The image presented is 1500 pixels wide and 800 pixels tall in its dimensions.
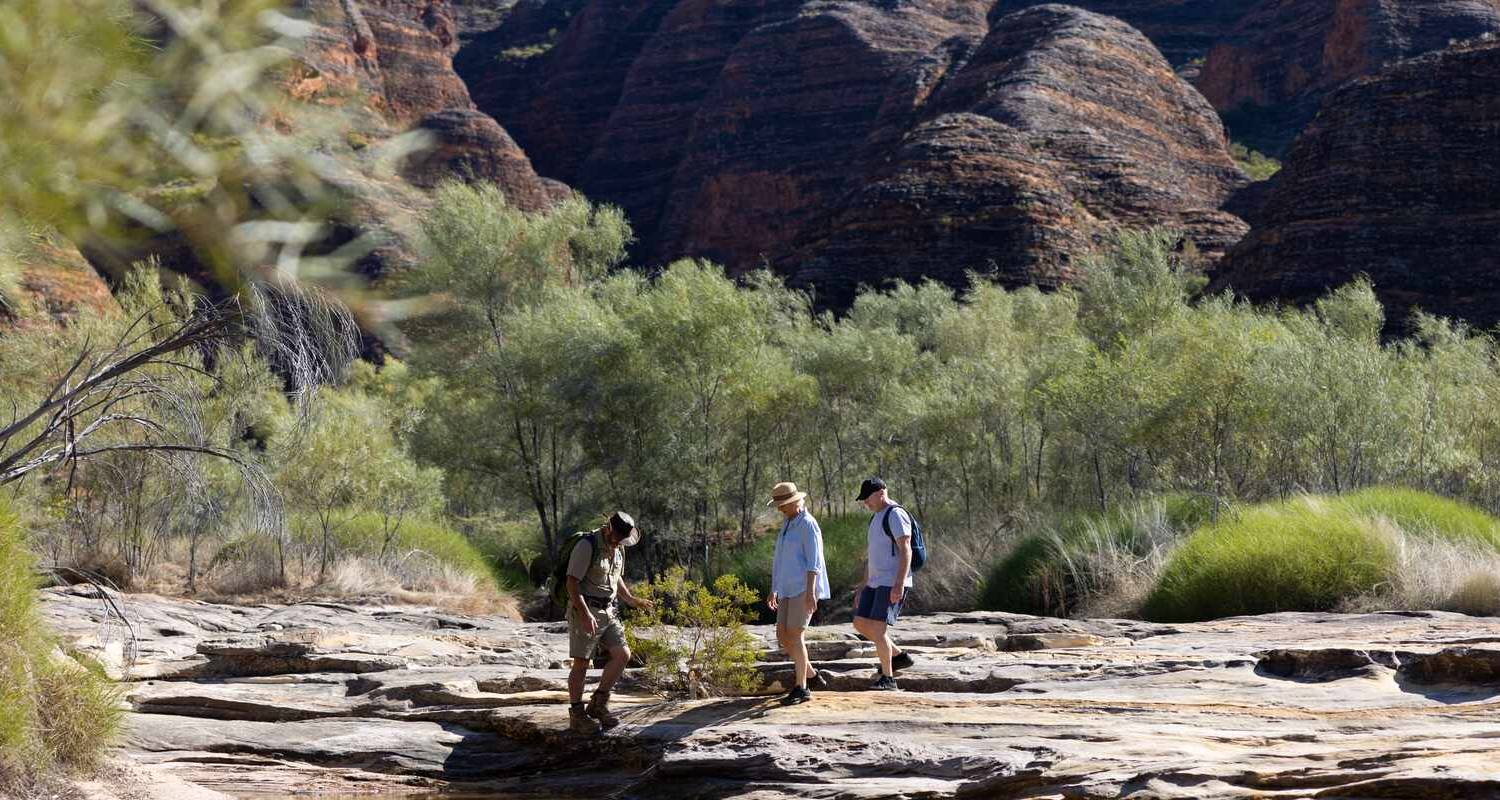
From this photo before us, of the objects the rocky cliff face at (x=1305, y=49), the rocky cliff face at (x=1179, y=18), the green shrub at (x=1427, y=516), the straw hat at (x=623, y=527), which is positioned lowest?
the straw hat at (x=623, y=527)

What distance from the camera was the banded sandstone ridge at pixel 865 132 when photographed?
48375 millimetres

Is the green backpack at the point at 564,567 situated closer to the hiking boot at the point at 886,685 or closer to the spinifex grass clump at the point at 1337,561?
the hiking boot at the point at 886,685

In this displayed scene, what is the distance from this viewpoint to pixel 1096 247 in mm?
47656

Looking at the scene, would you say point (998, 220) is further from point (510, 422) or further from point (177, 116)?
point (177, 116)

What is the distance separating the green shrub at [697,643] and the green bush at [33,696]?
381 cm

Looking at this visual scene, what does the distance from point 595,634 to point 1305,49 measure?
82116 mm

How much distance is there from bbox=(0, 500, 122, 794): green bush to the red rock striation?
38.0 meters

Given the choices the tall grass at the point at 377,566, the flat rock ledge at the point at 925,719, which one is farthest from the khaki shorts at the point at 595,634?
the tall grass at the point at 377,566

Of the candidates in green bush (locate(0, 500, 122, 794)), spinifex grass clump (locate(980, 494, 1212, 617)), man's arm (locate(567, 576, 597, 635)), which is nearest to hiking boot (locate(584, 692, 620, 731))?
man's arm (locate(567, 576, 597, 635))

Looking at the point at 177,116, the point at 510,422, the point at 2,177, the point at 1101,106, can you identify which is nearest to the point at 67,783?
the point at 2,177

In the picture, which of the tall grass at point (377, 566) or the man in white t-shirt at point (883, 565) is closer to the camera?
the man in white t-shirt at point (883, 565)

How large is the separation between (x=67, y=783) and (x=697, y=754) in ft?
12.6

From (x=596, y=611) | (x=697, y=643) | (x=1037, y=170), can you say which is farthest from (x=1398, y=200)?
(x=596, y=611)

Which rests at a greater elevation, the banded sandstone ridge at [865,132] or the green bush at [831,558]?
the banded sandstone ridge at [865,132]
